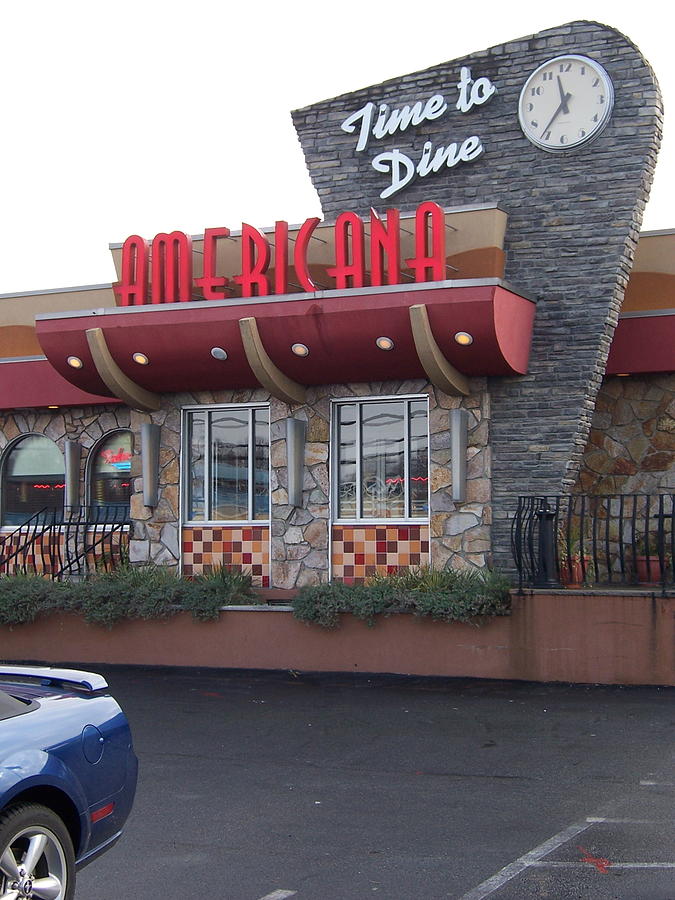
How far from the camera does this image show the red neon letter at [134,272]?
14.5 metres

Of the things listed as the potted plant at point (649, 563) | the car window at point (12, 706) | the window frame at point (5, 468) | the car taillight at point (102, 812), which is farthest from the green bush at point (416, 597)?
the car window at point (12, 706)

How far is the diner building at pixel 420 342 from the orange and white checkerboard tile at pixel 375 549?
3cm

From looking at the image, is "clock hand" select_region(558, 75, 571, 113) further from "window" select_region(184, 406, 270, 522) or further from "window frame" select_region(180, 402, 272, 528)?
"window" select_region(184, 406, 270, 522)

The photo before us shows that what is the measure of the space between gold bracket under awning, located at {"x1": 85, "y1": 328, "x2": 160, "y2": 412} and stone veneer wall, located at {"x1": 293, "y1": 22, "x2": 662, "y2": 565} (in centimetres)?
451

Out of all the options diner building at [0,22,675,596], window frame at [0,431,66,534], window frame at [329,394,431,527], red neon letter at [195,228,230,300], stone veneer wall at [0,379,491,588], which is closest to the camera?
diner building at [0,22,675,596]

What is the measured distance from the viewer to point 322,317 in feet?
43.8

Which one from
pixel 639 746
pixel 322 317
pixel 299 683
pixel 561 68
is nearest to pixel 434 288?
pixel 322 317

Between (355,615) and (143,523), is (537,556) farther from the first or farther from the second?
(143,523)

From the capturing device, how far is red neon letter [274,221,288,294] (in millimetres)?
13703

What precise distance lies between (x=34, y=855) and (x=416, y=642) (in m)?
8.19

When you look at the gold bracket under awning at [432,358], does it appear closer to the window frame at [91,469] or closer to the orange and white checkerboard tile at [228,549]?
the orange and white checkerboard tile at [228,549]

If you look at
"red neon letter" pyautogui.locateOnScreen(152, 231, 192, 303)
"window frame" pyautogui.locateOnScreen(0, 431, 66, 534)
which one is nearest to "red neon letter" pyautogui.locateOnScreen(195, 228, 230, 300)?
"red neon letter" pyautogui.locateOnScreen(152, 231, 192, 303)

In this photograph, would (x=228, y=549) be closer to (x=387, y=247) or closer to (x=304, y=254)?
(x=304, y=254)

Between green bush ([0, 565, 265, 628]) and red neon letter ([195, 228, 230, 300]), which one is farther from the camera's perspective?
red neon letter ([195, 228, 230, 300])
